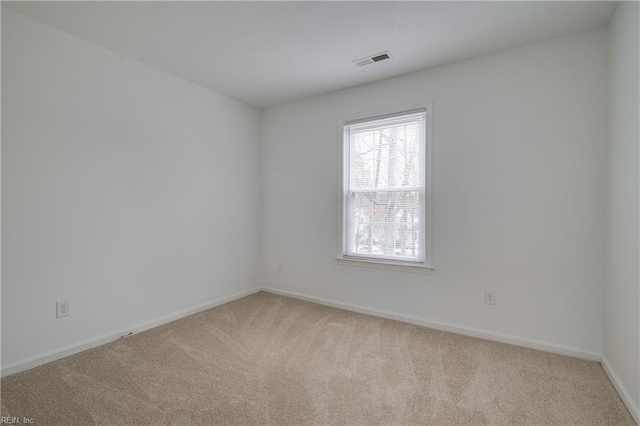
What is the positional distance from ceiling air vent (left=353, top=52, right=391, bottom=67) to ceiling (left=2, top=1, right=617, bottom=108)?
0.06 meters

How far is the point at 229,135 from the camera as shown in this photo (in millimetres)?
3730

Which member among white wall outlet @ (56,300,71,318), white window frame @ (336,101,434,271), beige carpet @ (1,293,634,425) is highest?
white window frame @ (336,101,434,271)

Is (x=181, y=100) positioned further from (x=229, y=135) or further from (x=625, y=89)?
(x=625, y=89)

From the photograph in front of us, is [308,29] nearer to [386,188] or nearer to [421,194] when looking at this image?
[386,188]

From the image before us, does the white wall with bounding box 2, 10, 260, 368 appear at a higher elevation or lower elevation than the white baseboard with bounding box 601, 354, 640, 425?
higher

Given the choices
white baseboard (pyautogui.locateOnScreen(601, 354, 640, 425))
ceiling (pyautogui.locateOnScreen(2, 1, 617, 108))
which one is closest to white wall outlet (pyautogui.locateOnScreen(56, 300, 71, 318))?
ceiling (pyautogui.locateOnScreen(2, 1, 617, 108))

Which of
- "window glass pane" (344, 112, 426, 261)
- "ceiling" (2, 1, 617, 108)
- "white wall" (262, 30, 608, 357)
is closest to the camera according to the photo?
"ceiling" (2, 1, 617, 108)

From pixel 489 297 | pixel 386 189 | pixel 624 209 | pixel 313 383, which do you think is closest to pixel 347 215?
pixel 386 189

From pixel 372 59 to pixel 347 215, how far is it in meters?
1.62

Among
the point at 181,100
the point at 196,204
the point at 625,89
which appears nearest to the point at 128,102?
the point at 181,100

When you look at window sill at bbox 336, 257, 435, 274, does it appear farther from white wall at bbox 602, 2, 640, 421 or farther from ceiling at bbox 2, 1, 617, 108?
ceiling at bbox 2, 1, 617, 108

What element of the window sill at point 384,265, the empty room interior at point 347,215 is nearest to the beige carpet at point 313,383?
the empty room interior at point 347,215

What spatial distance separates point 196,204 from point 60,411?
206 centimetres

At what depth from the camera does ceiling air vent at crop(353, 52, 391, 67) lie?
8.75ft
